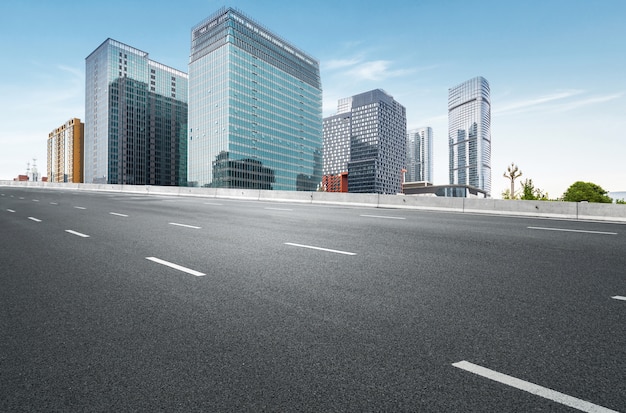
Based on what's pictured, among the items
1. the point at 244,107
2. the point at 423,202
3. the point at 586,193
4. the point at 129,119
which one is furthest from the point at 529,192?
Result: the point at 129,119

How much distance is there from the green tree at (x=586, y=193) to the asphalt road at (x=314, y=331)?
91965 mm

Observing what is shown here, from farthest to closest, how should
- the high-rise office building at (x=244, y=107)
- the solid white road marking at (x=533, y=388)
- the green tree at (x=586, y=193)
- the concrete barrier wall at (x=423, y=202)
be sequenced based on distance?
the high-rise office building at (x=244, y=107) → the green tree at (x=586, y=193) → the concrete barrier wall at (x=423, y=202) → the solid white road marking at (x=533, y=388)

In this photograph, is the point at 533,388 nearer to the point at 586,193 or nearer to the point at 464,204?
the point at 464,204

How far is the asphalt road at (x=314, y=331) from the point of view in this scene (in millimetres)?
2496

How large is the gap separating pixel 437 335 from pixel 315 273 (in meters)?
2.67

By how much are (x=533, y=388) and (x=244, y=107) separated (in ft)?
464

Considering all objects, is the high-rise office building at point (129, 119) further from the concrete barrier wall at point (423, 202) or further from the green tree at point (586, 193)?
the concrete barrier wall at point (423, 202)

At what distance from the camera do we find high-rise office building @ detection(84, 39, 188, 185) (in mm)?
163500

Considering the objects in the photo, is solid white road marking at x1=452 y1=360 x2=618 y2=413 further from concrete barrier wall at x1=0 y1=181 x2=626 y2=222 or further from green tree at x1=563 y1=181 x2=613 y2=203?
green tree at x1=563 y1=181 x2=613 y2=203

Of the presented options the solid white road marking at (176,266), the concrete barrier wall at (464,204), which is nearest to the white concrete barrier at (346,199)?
the concrete barrier wall at (464,204)

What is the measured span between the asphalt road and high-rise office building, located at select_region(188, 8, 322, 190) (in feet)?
421

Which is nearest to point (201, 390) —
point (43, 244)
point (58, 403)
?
point (58, 403)

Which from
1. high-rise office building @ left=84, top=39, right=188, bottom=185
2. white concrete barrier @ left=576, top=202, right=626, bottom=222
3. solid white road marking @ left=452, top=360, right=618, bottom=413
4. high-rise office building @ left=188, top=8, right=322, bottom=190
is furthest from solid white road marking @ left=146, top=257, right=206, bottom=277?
high-rise office building @ left=84, top=39, right=188, bottom=185

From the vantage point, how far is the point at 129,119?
169 m
